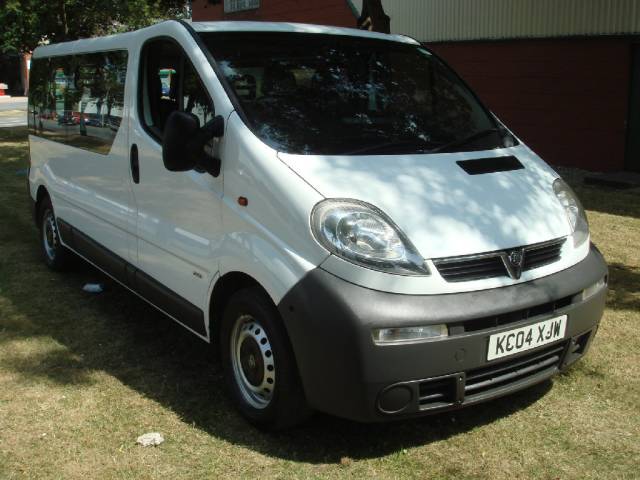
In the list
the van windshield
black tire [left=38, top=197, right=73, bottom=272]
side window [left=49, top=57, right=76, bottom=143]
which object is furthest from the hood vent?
black tire [left=38, top=197, right=73, bottom=272]

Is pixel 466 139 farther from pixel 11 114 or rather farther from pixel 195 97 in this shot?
pixel 11 114

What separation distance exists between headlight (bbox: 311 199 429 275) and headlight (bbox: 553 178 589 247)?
1.02 m

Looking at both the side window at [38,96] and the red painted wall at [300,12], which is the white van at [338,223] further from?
the red painted wall at [300,12]

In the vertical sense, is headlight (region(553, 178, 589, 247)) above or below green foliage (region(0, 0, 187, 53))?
below

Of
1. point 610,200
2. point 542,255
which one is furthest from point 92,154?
point 610,200

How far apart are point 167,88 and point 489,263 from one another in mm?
2202

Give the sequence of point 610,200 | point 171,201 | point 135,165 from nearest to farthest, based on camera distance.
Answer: point 171,201
point 135,165
point 610,200

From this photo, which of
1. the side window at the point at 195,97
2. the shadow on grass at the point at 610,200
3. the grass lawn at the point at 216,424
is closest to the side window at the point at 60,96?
the grass lawn at the point at 216,424

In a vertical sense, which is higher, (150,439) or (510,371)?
(510,371)

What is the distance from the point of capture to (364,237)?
10.2ft

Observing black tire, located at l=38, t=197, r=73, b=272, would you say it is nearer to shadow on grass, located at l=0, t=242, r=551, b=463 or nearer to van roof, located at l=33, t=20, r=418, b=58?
shadow on grass, located at l=0, t=242, r=551, b=463

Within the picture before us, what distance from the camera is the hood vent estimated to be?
143 inches

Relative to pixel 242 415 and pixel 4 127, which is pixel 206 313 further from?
pixel 4 127

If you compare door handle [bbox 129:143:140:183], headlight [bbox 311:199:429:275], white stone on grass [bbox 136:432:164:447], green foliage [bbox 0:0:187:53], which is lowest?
white stone on grass [bbox 136:432:164:447]
